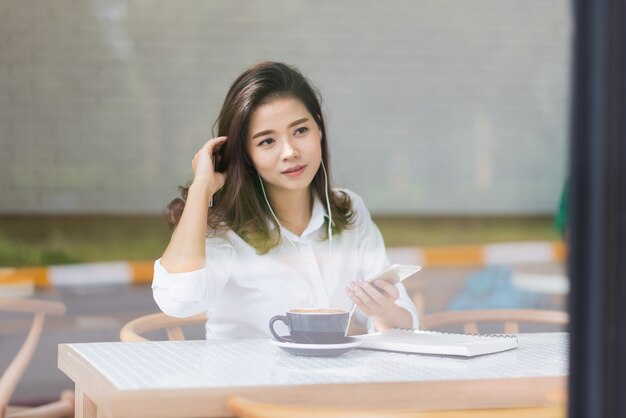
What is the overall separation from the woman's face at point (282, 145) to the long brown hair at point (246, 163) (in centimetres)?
1

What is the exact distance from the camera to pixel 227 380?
99cm

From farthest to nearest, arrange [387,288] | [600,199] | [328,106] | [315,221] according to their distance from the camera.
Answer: [328,106] < [315,221] < [387,288] < [600,199]

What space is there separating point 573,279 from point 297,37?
427 cm

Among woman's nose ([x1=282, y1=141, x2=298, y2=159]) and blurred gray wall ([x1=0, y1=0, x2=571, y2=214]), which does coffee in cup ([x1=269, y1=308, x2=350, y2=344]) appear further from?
blurred gray wall ([x1=0, y1=0, x2=571, y2=214])

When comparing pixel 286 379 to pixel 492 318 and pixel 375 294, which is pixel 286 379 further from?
pixel 492 318

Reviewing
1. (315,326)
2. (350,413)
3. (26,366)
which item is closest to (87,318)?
(26,366)

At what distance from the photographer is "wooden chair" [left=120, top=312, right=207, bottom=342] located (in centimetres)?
142

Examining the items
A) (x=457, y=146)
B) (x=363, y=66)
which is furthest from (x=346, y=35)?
(x=457, y=146)

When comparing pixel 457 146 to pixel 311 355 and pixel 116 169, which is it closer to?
pixel 116 169

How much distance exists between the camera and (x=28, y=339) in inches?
73.7

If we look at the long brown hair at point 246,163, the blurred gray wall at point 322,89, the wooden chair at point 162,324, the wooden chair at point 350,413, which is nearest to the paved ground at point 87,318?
the wooden chair at point 162,324

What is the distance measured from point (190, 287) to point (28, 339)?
575 millimetres

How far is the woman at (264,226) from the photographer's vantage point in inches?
57.8

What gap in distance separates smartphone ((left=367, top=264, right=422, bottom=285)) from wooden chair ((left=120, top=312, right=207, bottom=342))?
36 centimetres
